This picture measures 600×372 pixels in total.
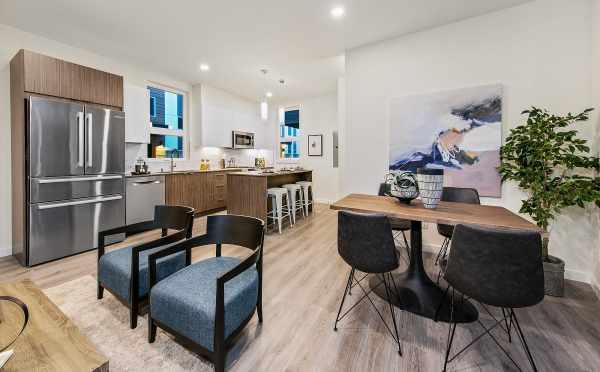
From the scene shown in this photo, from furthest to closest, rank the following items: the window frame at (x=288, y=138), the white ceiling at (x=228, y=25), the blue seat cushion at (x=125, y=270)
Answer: the window frame at (x=288, y=138)
the white ceiling at (x=228, y=25)
the blue seat cushion at (x=125, y=270)

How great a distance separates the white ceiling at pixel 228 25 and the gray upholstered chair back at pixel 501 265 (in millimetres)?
2624

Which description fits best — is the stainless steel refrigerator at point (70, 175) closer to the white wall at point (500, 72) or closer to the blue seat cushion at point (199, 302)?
the blue seat cushion at point (199, 302)

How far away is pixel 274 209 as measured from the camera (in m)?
4.31

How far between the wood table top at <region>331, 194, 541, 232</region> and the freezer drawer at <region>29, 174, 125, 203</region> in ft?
10.4

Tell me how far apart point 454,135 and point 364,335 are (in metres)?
2.59

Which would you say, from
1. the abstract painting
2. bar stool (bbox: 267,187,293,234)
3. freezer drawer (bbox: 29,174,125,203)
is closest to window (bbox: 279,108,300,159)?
bar stool (bbox: 267,187,293,234)

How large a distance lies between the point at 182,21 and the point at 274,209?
2.95 metres

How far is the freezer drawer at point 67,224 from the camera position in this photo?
9.08ft

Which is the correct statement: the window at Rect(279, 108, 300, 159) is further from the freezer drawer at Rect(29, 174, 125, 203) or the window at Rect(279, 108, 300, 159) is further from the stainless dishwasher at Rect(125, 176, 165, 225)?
the freezer drawer at Rect(29, 174, 125, 203)

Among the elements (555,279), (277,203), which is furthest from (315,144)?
(555,279)

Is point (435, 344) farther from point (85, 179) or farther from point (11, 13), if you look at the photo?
point (11, 13)

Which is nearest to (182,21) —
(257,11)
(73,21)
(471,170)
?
(257,11)

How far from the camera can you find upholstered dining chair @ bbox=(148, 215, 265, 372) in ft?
4.36

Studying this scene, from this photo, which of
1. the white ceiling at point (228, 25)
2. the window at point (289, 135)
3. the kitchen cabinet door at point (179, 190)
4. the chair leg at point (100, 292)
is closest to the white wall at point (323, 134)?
the window at point (289, 135)
